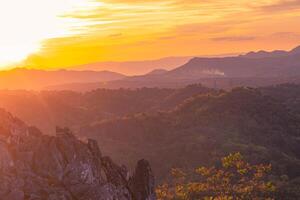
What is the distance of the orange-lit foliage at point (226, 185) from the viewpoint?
345 ft

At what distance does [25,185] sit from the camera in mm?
44625

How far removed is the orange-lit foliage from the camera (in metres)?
105

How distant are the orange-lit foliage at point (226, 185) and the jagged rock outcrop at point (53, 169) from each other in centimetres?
5055

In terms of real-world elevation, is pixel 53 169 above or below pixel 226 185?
above

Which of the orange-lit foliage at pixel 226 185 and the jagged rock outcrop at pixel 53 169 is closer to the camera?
the jagged rock outcrop at pixel 53 169

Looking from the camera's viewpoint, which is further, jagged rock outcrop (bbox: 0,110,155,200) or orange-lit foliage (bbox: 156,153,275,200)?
orange-lit foliage (bbox: 156,153,275,200)

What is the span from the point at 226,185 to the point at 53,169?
76.9 m

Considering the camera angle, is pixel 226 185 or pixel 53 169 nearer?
pixel 53 169

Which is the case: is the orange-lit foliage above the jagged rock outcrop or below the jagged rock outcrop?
below

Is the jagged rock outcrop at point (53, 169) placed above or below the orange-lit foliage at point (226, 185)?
above

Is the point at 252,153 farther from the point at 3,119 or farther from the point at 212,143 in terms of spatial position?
the point at 3,119

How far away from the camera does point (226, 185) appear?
4614 inches

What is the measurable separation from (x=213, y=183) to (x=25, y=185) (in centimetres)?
8309

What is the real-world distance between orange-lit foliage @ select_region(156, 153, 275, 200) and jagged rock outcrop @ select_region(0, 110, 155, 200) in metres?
50.5
